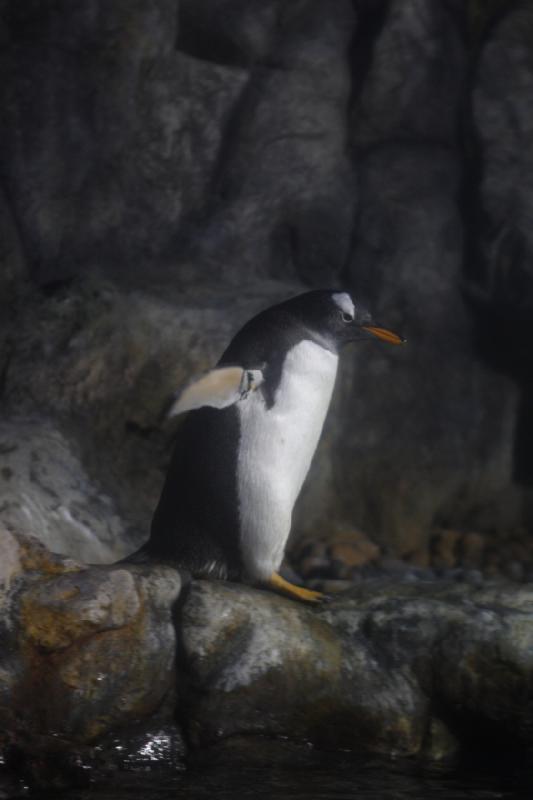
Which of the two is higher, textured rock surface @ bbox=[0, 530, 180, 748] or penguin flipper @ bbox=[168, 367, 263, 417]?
penguin flipper @ bbox=[168, 367, 263, 417]

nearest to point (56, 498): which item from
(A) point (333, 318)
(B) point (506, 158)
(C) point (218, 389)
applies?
(C) point (218, 389)

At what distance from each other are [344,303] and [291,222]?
5.34ft

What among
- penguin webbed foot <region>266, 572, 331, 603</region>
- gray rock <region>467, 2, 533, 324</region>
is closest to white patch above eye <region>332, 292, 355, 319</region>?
penguin webbed foot <region>266, 572, 331, 603</region>

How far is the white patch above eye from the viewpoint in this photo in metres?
3.24

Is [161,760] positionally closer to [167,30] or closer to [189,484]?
[189,484]

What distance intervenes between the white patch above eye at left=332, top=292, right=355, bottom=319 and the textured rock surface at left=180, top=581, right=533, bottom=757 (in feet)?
3.14

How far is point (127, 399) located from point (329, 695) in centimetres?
187

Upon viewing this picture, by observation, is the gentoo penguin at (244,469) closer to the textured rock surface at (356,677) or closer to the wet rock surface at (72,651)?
the textured rock surface at (356,677)

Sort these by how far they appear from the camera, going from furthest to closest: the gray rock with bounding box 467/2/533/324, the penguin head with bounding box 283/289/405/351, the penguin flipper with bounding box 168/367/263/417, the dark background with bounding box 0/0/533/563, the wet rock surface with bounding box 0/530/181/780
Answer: the gray rock with bounding box 467/2/533/324
the dark background with bounding box 0/0/533/563
the penguin head with bounding box 283/289/405/351
the penguin flipper with bounding box 168/367/263/417
the wet rock surface with bounding box 0/530/181/780

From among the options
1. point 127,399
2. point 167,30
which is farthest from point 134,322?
point 167,30

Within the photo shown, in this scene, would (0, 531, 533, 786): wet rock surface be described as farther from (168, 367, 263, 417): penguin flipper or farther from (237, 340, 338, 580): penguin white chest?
(168, 367, 263, 417): penguin flipper

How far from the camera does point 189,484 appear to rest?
306 cm

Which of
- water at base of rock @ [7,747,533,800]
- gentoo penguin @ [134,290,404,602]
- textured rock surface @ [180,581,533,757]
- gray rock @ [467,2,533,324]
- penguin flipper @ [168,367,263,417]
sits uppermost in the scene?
gray rock @ [467,2,533,324]

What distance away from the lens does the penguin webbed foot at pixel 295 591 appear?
289 centimetres
